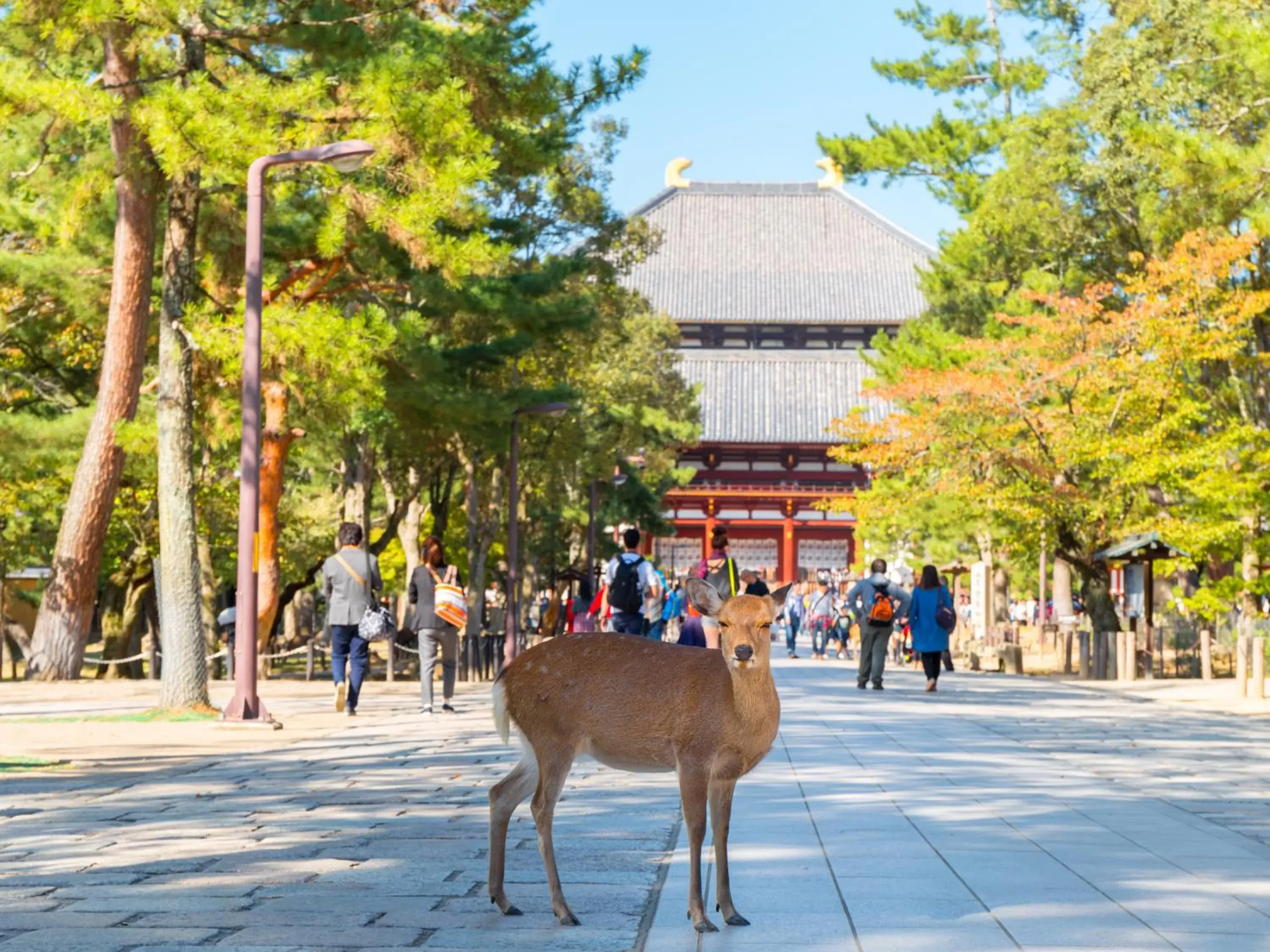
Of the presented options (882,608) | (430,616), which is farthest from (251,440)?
(882,608)

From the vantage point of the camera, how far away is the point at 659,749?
5.66 meters

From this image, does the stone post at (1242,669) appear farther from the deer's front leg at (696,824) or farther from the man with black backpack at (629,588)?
the deer's front leg at (696,824)

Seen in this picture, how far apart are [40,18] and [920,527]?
2831 centimetres

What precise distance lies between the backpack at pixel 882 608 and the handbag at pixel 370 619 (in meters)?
6.95

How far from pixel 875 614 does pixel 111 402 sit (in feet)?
31.9

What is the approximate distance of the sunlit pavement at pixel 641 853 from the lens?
5469mm

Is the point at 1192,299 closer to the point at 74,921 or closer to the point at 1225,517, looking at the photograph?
the point at 1225,517

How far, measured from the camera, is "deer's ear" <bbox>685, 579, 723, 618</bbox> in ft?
18.2

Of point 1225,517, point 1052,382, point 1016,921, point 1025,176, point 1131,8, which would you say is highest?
point 1131,8

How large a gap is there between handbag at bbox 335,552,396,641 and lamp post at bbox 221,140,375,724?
0.92m

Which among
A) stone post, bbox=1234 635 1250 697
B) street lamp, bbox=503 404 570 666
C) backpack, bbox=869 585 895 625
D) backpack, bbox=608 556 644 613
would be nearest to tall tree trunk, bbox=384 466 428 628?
street lamp, bbox=503 404 570 666

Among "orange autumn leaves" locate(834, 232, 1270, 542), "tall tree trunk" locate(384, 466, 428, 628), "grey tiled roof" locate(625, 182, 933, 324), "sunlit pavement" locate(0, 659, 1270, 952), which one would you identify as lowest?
"sunlit pavement" locate(0, 659, 1270, 952)

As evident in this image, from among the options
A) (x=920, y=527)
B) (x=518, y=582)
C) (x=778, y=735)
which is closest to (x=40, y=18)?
(x=778, y=735)

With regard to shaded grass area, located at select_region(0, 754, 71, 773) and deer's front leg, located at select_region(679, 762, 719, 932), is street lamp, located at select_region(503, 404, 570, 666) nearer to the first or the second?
shaded grass area, located at select_region(0, 754, 71, 773)
